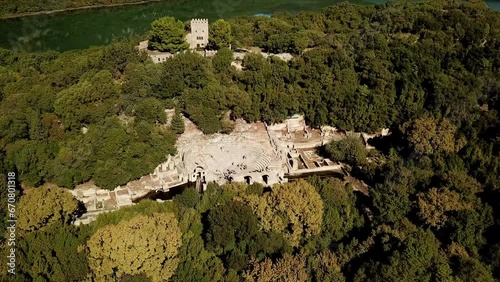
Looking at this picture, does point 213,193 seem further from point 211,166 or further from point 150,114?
point 150,114

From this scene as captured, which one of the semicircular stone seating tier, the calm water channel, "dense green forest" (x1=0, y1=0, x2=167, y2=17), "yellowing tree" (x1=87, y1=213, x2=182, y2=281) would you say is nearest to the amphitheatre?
the semicircular stone seating tier

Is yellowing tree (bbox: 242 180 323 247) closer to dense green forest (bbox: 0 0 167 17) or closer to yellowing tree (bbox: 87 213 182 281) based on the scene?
yellowing tree (bbox: 87 213 182 281)

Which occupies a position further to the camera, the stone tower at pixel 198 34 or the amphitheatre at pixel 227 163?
the stone tower at pixel 198 34

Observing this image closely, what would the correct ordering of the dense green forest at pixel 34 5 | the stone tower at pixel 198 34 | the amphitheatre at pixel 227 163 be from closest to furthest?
the amphitheatre at pixel 227 163 < the stone tower at pixel 198 34 < the dense green forest at pixel 34 5

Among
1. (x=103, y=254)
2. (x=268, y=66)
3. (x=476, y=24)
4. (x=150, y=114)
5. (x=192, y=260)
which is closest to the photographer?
(x=103, y=254)

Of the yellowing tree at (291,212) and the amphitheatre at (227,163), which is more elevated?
the yellowing tree at (291,212)

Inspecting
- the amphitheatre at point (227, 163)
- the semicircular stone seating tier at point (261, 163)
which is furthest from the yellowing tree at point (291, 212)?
the semicircular stone seating tier at point (261, 163)

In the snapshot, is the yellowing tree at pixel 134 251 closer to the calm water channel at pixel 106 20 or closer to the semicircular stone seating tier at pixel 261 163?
the semicircular stone seating tier at pixel 261 163

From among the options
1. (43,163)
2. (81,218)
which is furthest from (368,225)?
(43,163)
